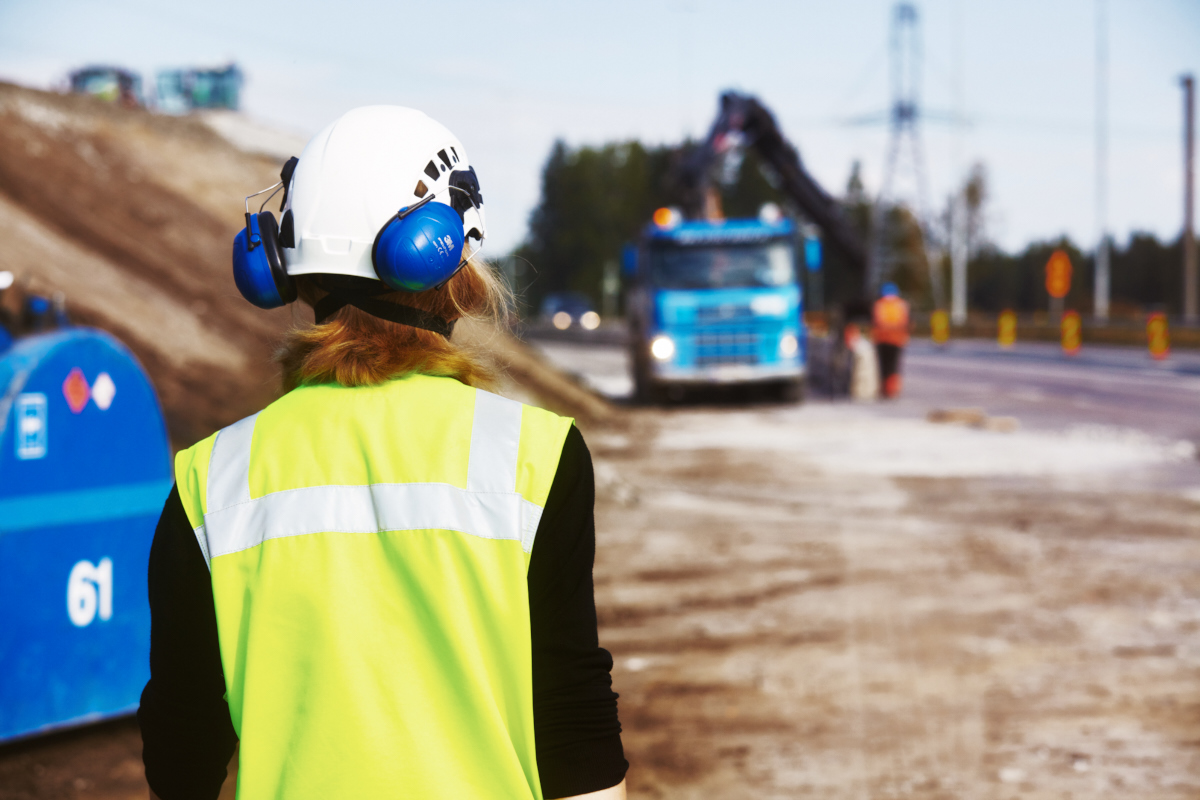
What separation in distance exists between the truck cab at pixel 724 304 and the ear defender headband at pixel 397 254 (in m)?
17.6

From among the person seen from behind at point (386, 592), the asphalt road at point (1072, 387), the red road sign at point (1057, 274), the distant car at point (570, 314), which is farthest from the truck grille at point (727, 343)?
the distant car at point (570, 314)

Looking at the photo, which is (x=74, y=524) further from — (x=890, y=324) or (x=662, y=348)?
(x=890, y=324)

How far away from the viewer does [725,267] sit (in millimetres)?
19500

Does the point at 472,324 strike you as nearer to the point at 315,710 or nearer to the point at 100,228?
the point at 315,710

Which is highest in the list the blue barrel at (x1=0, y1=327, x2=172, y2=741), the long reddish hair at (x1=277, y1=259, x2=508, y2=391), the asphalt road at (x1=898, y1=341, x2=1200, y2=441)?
the long reddish hair at (x1=277, y1=259, x2=508, y2=391)

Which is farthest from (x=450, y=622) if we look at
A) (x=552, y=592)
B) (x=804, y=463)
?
(x=804, y=463)

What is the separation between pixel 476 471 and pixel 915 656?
4540 millimetres

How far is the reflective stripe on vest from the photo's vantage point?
146 centimetres

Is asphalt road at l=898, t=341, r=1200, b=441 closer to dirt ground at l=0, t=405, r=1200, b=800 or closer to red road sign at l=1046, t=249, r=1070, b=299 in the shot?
red road sign at l=1046, t=249, r=1070, b=299

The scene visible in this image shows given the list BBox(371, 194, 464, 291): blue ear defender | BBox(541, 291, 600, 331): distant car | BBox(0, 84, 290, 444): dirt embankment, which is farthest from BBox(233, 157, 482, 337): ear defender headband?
BBox(541, 291, 600, 331): distant car

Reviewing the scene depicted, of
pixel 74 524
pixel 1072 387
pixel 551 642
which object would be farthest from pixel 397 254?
pixel 1072 387

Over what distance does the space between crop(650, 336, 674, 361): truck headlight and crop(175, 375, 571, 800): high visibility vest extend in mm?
17872

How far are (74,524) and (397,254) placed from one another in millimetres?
3136

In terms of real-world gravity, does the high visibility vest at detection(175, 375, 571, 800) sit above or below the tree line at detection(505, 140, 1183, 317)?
below
